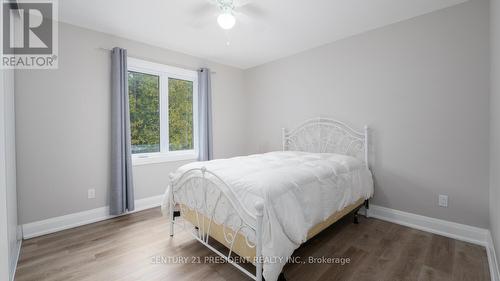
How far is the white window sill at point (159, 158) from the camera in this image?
3319 mm

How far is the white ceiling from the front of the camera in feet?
7.73

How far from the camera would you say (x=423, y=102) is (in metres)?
2.54

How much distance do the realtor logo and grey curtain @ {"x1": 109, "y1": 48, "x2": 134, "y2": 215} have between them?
2.09 ft

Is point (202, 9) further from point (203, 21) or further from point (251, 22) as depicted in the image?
point (251, 22)

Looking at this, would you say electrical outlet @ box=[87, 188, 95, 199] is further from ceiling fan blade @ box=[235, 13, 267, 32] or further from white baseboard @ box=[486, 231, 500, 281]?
white baseboard @ box=[486, 231, 500, 281]

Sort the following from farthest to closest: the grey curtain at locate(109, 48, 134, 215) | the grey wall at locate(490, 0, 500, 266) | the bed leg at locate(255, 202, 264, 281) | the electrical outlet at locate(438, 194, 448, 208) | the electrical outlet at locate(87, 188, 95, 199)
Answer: the grey curtain at locate(109, 48, 134, 215) → the electrical outlet at locate(87, 188, 95, 199) → the electrical outlet at locate(438, 194, 448, 208) → the grey wall at locate(490, 0, 500, 266) → the bed leg at locate(255, 202, 264, 281)

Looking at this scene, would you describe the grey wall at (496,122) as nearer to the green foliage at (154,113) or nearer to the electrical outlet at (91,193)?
the green foliage at (154,113)

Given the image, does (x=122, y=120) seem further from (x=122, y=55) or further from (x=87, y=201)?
(x=87, y=201)

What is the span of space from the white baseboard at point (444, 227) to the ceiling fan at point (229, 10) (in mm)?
2962

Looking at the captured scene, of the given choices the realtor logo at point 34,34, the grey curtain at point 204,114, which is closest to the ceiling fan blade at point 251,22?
the grey curtain at point 204,114

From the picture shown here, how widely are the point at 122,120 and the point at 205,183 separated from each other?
1.85 metres

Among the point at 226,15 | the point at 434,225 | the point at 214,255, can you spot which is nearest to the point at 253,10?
the point at 226,15

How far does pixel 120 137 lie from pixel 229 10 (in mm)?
2183

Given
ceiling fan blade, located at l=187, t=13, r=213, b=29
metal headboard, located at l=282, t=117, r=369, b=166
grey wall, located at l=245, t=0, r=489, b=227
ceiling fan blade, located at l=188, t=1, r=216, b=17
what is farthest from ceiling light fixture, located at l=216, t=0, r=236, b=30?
metal headboard, located at l=282, t=117, r=369, b=166
